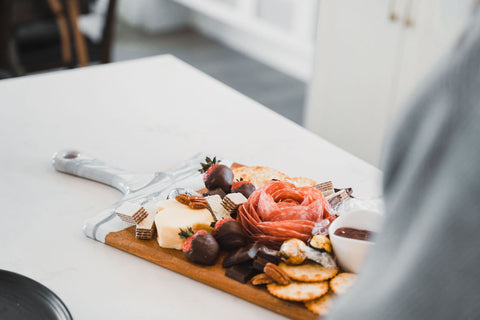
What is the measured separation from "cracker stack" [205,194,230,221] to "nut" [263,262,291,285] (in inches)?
6.1

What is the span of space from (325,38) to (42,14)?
131cm

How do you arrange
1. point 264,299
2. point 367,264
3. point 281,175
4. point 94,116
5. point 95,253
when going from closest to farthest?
point 367,264, point 264,299, point 95,253, point 281,175, point 94,116

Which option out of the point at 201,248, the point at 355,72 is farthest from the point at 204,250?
the point at 355,72

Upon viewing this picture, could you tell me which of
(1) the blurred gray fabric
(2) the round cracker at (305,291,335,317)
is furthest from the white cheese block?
(1) the blurred gray fabric

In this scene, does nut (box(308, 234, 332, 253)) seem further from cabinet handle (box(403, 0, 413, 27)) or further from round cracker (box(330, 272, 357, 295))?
cabinet handle (box(403, 0, 413, 27))

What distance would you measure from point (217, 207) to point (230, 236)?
0.08 m

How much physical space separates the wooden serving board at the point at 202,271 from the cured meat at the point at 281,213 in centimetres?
8

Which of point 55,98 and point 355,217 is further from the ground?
point 355,217

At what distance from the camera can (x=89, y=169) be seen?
116cm

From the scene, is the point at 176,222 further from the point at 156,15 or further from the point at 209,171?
the point at 156,15

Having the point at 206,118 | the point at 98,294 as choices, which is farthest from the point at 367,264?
the point at 206,118

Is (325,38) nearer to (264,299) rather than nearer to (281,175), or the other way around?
(281,175)

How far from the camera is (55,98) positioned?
155 cm

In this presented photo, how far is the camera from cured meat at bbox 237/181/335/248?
875mm
